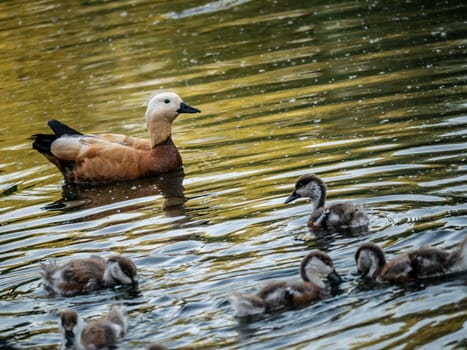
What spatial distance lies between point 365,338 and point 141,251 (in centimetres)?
317

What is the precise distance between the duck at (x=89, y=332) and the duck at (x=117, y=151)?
6039 mm

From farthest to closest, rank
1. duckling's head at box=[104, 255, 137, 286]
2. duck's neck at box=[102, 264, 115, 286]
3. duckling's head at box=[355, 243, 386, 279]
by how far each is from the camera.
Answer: duck's neck at box=[102, 264, 115, 286]
duckling's head at box=[104, 255, 137, 286]
duckling's head at box=[355, 243, 386, 279]

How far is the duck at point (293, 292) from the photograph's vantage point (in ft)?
25.6

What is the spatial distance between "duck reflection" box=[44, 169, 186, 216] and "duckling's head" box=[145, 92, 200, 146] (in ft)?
2.32

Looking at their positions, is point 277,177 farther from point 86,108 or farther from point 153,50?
point 153,50

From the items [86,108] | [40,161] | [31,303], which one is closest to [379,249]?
[31,303]

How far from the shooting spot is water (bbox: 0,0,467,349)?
7.91 metres

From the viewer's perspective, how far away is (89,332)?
25.3 ft

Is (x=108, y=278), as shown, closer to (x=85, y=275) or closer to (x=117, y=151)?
(x=85, y=275)

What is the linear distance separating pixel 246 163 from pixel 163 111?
6.24ft

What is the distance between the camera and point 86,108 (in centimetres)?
1762

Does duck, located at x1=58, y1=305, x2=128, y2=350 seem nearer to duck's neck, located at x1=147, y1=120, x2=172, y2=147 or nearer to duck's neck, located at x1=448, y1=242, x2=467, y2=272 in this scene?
duck's neck, located at x1=448, y1=242, x2=467, y2=272

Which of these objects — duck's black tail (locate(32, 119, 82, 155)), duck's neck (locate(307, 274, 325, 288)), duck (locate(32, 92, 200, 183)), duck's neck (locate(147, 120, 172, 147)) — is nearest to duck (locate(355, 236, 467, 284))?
duck's neck (locate(307, 274, 325, 288))

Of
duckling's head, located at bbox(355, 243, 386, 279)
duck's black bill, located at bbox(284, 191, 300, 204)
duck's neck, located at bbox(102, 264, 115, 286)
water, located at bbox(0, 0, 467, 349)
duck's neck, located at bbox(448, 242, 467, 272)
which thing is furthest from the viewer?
duck's black bill, located at bbox(284, 191, 300, 204)
